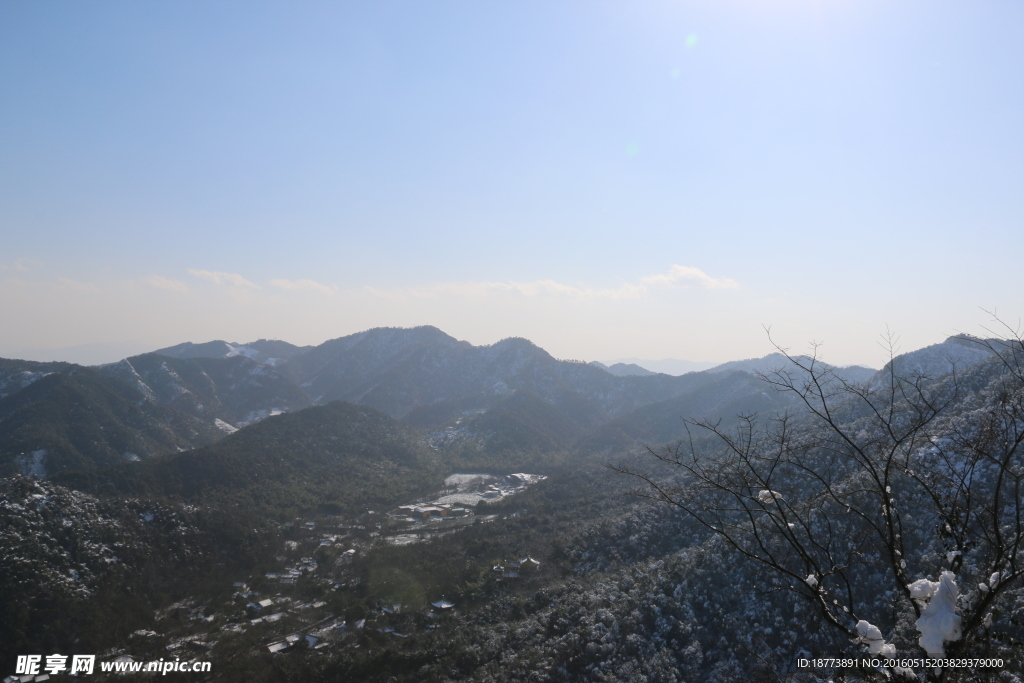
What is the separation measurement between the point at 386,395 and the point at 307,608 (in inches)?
3997

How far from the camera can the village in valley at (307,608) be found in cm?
2838

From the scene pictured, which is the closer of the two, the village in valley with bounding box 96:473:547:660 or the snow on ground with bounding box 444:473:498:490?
the village in valley with bounding box 96:473:547:660

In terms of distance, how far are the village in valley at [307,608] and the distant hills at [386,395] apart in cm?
3903

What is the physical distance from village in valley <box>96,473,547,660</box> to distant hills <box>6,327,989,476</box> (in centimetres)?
3903

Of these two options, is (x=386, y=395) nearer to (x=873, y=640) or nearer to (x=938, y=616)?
(x=873, y=640)

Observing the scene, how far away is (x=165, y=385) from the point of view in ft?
363

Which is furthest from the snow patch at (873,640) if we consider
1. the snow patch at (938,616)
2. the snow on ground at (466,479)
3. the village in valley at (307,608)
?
the snow on ground at (466,479)

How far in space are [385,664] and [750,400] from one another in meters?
89.1

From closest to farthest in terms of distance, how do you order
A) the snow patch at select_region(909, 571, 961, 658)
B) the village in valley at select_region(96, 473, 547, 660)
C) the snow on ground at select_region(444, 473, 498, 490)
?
the snow patch at select_region(909, 571, 961, 658)
the village in valley at select_region(96, 473, 547, 660)
the snow on ground at select_region(444, 473, 498, 490)

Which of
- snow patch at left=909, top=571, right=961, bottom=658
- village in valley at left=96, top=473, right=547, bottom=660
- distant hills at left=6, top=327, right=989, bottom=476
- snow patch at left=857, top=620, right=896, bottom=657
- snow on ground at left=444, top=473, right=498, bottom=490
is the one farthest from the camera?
snow on ground at left=444, top=473, right=498, bottom=490

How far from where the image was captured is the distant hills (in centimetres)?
6888

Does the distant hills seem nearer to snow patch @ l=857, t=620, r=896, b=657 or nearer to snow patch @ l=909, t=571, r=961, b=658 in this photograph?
snow patch @ l=909, t=571, r=961, b=658

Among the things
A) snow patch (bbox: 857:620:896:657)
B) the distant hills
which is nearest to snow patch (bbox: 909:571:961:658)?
snow patch (bbox: 857:620:896:657)

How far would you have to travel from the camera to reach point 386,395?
A: 433 feet
